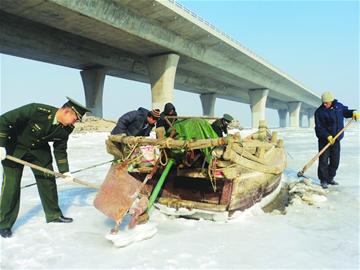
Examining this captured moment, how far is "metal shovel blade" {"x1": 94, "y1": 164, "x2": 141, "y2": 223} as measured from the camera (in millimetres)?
3508

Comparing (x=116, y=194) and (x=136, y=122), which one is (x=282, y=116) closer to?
(x=136, y=122)

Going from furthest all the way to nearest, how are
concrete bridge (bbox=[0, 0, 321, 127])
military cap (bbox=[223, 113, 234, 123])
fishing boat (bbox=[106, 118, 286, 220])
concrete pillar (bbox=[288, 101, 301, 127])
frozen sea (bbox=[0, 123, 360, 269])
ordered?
concrete pillar (bbox=[288, 101, 301, 127]) < concrete bridge (bbox=[0, 0, 321, 127]) < military cap (bbox=[223, 113, 234, 123]) < fishing boat (bbox=[106, 118, 286, 220]) < frozen sea (bbox=[0, 123, 360, 269])

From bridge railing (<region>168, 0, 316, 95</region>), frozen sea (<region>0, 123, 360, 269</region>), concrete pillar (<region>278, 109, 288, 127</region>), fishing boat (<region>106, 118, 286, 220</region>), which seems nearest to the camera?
frozen sea (<region>0, 123, 360, 269</region>)

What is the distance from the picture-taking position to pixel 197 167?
4.37 meters

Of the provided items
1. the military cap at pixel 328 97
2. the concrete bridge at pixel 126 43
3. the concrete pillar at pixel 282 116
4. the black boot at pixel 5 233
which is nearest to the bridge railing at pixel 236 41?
the concrete bridge at pixel 126 43

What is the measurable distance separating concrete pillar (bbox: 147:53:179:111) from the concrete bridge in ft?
0.22

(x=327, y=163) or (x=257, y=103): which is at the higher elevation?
(x=257, y=103)

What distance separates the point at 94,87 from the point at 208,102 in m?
19.5

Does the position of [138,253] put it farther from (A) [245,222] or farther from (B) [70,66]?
(B) [70,66]

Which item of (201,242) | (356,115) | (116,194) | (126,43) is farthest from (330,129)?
(126,43)

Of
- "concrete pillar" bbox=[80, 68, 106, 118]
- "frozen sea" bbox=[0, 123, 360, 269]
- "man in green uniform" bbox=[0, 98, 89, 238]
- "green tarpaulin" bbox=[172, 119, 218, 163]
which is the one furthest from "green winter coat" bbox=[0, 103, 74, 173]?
"concrete pillar" bbox=[80, 68, 106, 118]

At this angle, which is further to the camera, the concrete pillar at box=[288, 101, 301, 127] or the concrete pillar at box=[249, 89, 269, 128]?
the concrete pillar at box=[288, 101, 301, 127]

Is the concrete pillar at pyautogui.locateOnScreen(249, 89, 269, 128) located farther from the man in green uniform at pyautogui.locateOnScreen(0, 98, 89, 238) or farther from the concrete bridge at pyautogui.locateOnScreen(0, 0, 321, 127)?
the man in green uniform at pyautogui.locateOnScreen(0, 98, 89, 238)

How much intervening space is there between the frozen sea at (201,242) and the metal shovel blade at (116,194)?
13.0 inches
